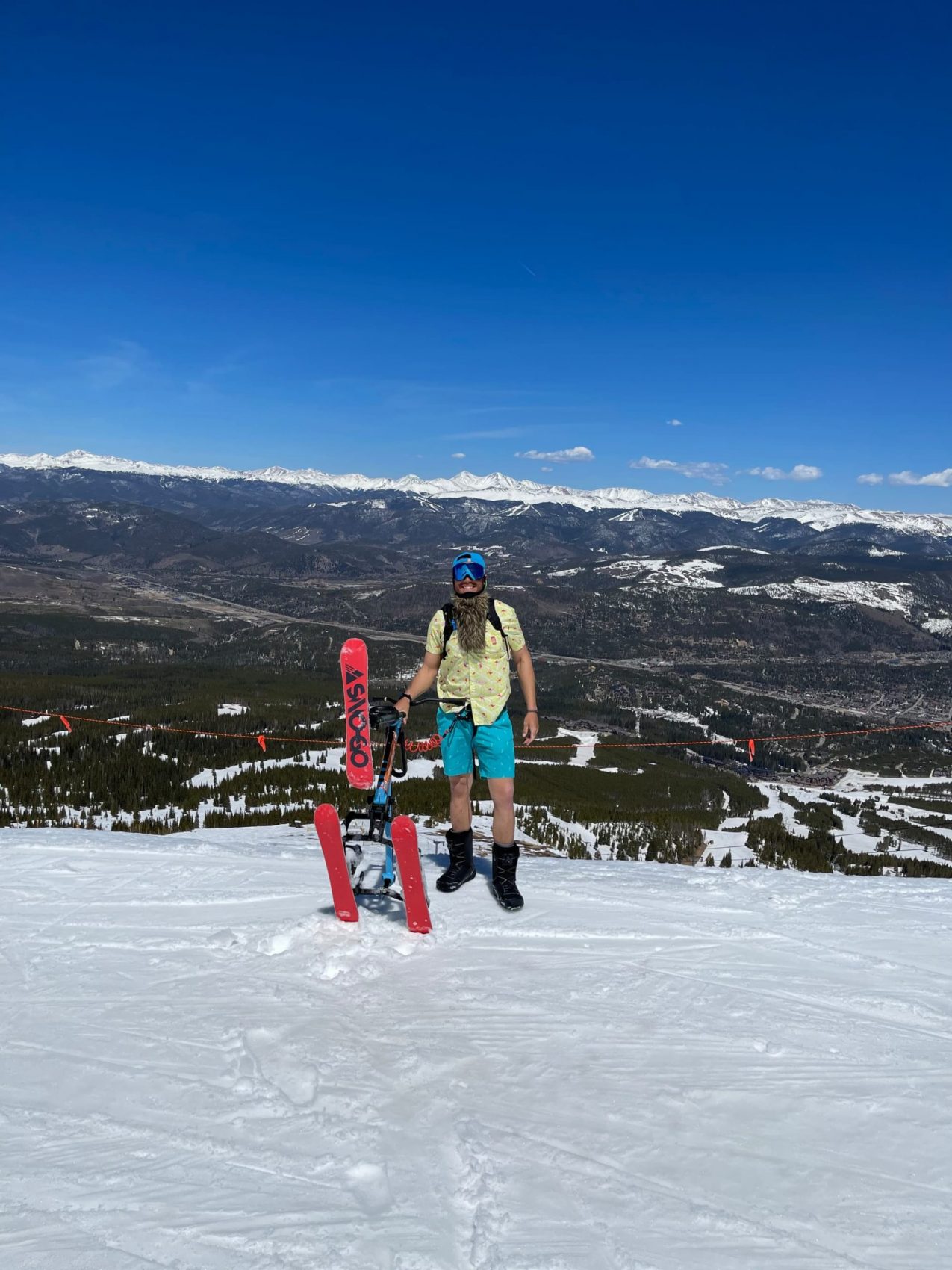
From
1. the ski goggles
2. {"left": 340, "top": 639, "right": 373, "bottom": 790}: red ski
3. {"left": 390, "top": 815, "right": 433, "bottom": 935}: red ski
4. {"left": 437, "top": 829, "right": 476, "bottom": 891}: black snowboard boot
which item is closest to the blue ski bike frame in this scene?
{"left": 340, "top": 639, "right": 373, "bottom": 790}: red ski

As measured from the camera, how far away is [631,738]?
13012cm

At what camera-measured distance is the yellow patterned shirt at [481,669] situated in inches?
268

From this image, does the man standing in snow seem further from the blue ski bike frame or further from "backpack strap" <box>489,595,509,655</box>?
the blue ski bike frame

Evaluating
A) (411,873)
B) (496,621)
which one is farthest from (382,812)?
(496,621)

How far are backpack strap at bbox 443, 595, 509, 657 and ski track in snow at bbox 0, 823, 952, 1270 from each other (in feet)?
8.41

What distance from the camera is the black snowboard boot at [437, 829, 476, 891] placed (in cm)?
743

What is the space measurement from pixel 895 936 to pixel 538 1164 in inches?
189

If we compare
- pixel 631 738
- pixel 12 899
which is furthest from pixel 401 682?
pixel 12 899

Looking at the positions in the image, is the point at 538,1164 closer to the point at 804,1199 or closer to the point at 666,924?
the point at 804,1199

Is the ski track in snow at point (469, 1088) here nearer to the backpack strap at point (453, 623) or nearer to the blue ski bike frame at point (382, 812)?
the blue ski bike frame at point (382, 812)

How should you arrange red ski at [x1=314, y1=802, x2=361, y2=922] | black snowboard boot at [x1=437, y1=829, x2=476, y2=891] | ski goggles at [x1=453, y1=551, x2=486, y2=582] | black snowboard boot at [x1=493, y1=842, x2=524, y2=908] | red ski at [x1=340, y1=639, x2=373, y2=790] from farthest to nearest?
black snowboard boot at [x1=437, y1=829, x2=476, y2=891], black snowboard boot at [x1=493, y1=842, x2=524, y2=908], ski goggles at [x1=453, y1=551, x2=486, y2=582], red ski at [x1=340, y1=639, x2=373, y2=790], red ski at [x1=314, y1=802, x2=361, y2=922]

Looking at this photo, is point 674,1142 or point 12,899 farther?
point 12,899

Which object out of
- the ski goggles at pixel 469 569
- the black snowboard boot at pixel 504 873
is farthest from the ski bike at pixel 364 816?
the ski goggles at pixel 469 569

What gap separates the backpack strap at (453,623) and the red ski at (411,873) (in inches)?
74.1
